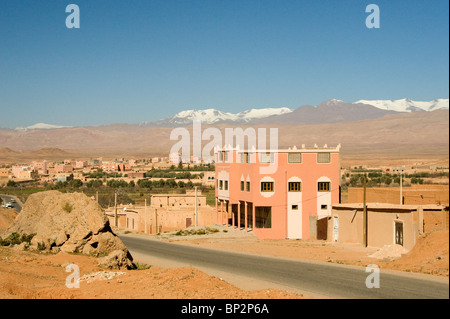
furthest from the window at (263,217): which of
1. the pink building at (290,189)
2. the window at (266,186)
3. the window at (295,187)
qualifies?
the window at (295,187)

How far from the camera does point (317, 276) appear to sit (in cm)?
2098

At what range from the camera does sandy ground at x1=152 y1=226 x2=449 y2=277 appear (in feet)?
66.6

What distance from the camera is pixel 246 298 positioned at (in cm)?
1426

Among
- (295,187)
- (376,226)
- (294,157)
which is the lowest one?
(376,226)

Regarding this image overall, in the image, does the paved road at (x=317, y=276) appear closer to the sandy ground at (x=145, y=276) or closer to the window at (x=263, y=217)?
the sandy ground at (x=145, y=276)

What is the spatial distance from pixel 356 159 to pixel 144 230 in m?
103

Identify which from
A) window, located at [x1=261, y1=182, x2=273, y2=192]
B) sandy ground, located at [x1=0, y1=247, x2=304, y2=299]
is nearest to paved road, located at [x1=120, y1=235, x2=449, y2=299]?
sandy ground, located at [x1=0, y1=247, x2=304, y2=299]

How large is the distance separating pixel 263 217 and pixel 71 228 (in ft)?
74.6

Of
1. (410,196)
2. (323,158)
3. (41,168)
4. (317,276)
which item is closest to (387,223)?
(410,196)

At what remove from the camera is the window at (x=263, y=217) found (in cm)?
4584

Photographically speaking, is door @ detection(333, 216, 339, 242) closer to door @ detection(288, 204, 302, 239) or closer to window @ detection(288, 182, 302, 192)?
door @ detection(288, 204, 302, 239)

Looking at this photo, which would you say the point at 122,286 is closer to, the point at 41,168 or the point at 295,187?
the point at 295,187
